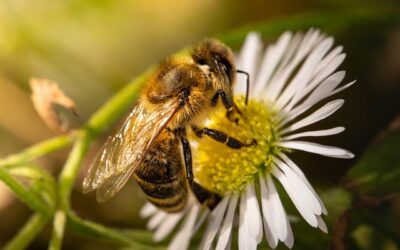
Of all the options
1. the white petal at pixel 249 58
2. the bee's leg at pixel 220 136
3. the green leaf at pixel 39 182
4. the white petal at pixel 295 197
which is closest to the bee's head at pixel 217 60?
the bee's leg at pixel 220 136

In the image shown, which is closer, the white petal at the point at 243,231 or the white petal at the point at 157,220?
the white petal at the point at 243,231

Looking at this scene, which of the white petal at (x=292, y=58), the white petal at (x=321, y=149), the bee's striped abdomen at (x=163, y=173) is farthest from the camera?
the white petal at (x=292, y=58)

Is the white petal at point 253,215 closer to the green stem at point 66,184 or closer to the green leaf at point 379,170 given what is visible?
the green leaf at point 379,170

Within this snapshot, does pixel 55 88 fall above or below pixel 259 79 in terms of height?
below

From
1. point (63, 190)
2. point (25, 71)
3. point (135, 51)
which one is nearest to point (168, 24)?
point (135, 51)

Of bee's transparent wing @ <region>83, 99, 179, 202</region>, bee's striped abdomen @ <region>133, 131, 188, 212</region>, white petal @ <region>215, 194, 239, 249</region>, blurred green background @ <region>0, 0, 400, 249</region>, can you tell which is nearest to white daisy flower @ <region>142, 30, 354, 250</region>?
white petal @ <region>215, 194, 239, 249</region>

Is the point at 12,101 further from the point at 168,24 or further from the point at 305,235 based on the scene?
the point at 305,235

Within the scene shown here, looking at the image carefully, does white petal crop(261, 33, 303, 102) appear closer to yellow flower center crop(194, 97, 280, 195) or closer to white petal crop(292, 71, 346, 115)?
yellow flower center crop(194, 97, 280, 195)

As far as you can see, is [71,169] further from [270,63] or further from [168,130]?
[270,63]
